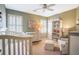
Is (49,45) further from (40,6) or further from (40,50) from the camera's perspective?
(40,6)

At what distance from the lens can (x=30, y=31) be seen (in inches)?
59.8

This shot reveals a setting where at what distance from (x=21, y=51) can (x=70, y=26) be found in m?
0.75

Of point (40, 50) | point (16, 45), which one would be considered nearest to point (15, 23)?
point (16, 45)

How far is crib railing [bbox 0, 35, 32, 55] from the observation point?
4.99ft

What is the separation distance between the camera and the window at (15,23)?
4.90 ft

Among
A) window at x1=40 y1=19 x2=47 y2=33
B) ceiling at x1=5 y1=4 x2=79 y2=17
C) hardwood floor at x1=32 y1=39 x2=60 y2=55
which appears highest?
ceiling at x1=5 y1=4 x2=79 y2=17

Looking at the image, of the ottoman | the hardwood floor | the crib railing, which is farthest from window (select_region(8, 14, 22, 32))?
the ottoman

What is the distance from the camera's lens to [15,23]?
1.50 meters

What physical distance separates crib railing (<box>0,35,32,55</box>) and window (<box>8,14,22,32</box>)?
110 mm

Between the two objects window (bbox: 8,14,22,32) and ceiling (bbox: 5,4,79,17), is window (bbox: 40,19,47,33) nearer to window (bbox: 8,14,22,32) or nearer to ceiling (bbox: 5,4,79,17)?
ceiling (bbox: 5,4,79,17)

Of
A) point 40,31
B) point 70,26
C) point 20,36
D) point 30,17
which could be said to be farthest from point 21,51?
point 70,26

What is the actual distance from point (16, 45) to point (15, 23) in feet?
1.00
